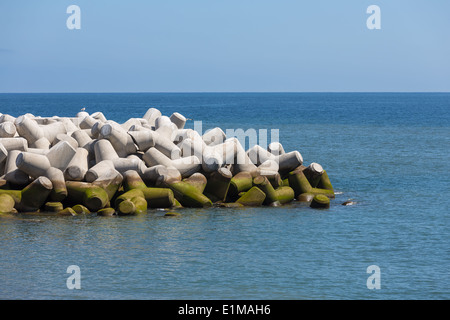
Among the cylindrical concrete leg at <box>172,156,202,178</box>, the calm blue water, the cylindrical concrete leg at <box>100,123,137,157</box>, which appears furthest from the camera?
the cylindrical concrete leg at <box>100,123,137,157</box>

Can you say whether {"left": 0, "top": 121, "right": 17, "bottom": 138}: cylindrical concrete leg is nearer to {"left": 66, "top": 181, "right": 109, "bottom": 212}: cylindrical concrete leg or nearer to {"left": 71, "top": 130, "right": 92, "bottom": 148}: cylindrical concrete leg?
{"left": 71, "top": 130, "right": 92, "bottom": 148}: cylindrical concrete leg

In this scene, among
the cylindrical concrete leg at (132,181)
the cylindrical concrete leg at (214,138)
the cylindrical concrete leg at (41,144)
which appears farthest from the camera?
the cylindrical concrete leg at (214,138)

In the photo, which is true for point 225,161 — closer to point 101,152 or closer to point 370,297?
point 101,152

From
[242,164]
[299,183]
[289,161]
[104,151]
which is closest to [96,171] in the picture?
[104,151]

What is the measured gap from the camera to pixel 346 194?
2389 cm

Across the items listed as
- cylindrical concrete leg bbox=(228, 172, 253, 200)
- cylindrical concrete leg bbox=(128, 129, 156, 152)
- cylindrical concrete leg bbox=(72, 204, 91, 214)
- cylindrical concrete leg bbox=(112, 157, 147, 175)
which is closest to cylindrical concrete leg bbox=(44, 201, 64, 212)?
cylindrical concrete leg bbox=(72, 204, 91, 214)

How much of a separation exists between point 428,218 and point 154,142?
8.37m

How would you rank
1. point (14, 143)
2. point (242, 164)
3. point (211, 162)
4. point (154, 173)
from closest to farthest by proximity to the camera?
point (154, 173) < point (211, 162) < point (14, 143) < point (242, 164)

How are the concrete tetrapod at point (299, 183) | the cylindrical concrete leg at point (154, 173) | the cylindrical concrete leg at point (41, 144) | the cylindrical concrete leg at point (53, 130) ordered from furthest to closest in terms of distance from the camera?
the cylindrical concrete leg at point (53, 130)
the concrete tetrapod at point (299, 183)
the cylindrical concrete leg at point (41, 144)
the cylindrical concrete leg at point (154, 173)

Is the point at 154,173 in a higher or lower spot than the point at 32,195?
higher

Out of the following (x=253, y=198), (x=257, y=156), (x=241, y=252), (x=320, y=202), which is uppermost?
(x=257, y=156)

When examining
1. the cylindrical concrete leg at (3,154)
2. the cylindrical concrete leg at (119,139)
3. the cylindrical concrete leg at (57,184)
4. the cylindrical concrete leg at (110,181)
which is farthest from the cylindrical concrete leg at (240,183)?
the cylindrical concrete leg at (3,154)

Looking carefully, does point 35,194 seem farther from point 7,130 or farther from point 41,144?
point 7,130

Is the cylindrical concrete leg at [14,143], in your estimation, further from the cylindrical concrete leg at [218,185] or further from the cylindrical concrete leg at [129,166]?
the cylindrical concrete leg at [218,185]
